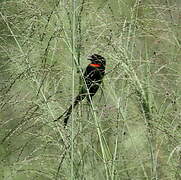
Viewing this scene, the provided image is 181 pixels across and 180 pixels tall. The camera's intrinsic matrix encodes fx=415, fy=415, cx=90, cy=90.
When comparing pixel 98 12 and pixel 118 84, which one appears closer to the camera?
pixel 98 12

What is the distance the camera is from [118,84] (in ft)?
6.33

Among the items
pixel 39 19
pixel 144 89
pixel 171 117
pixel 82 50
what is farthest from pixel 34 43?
pixel 171 117

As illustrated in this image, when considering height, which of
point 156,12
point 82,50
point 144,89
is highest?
point 156,12

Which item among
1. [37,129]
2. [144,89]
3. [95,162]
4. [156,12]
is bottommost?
[95,162]

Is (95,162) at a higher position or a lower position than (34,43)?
lower

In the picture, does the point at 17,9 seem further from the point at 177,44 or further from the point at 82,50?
the point at 177,44

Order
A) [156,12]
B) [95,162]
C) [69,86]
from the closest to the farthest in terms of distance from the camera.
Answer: [156,12], [69,86], [95,162]

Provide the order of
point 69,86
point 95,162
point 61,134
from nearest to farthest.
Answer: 1. point 61,134
2. point 69,86
3. point 95,162

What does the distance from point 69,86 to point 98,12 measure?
41 centimetres

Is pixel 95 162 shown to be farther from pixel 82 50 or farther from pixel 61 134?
pixel 82 50

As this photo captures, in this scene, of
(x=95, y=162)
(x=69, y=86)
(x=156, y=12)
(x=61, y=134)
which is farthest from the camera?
(x=95, y=162)

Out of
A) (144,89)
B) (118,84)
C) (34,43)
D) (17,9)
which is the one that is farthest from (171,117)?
(17,9)

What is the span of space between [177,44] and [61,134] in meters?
0.73

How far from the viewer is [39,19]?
1674 mm
